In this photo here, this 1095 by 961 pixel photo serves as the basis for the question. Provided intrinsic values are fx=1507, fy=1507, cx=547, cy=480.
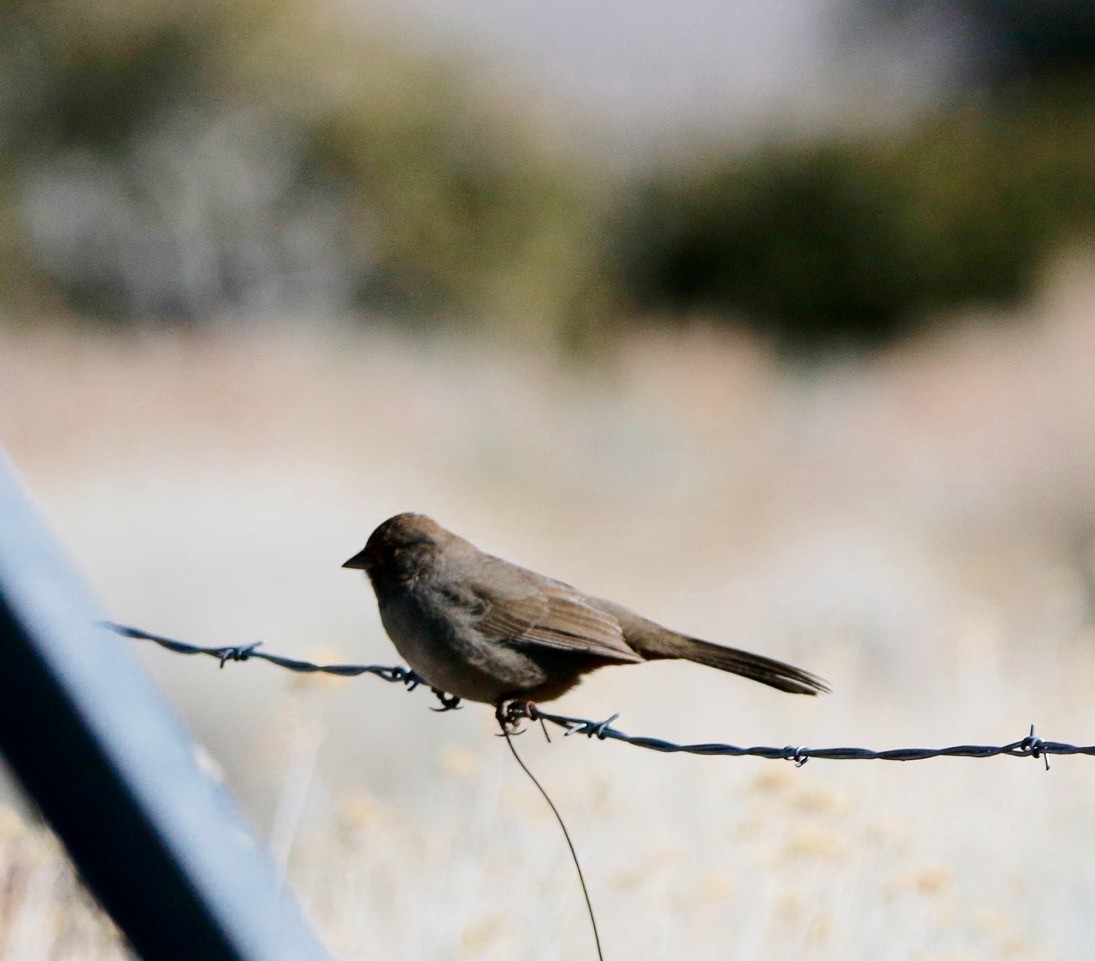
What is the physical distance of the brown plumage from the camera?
3.92 m

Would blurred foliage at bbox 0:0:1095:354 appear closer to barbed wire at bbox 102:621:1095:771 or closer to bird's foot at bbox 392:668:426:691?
bird's foot at bbox 392:668:426:691

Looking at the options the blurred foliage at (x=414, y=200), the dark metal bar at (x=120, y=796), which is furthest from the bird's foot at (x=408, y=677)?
the blurred foliage at (x=414, y=200)

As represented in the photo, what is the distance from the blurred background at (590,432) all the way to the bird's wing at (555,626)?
0.67 metres

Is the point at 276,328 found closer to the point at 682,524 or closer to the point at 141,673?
the point at 682,524

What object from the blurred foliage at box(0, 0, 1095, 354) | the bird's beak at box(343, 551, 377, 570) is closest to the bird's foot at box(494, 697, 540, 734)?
the bird's beak at box(343, 551, 377, 570)

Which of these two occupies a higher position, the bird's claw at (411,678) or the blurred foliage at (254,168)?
the blurred foliage at (254,168)

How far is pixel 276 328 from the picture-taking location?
1049 inches

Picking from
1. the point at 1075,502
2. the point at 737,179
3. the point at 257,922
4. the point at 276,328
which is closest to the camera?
the point at 257,922

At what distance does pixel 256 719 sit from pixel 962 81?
3131 cm

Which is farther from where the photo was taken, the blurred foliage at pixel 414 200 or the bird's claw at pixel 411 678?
the blurred foliage at pixel 414 200

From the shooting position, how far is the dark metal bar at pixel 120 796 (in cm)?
139

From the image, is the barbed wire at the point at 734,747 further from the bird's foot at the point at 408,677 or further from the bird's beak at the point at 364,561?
the bird's beak at the point at 364,561

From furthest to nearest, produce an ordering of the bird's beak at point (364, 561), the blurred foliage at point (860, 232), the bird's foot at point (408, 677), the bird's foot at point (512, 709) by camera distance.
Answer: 1. the blurred foliage at point (860, 232)
2. the bird's beak at point (364, 561)
3. the bird's foot at point (512, 709)
4. the bird's foot at point (408, 677)

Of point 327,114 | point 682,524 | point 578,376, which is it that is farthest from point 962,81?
point 682,524
